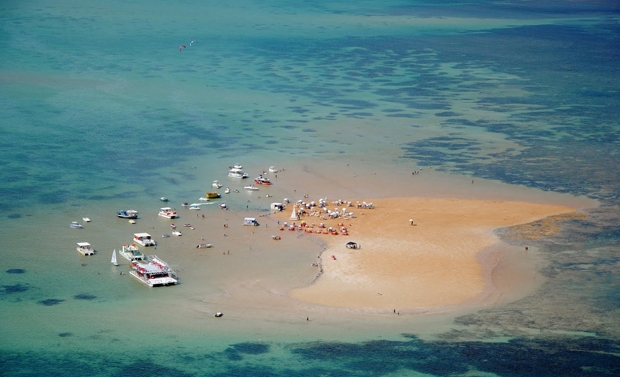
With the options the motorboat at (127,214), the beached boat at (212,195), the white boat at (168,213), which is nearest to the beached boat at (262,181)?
the beached boat at (212,195)

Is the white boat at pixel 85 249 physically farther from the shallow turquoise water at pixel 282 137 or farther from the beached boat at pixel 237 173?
the beached boat at pixel 237 173

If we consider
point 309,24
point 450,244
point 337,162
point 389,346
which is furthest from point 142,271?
point 309,24

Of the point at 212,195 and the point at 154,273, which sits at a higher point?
the point at 212,195

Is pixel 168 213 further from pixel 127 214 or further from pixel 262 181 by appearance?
pixel 262 181

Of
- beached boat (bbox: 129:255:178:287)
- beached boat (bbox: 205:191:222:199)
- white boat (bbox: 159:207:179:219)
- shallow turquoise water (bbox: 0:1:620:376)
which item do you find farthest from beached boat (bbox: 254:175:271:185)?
beached boat (bbox: 129:255:178:287)

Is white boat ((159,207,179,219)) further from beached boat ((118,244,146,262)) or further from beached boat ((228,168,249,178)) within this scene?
beached boat ((228,168,249,178))

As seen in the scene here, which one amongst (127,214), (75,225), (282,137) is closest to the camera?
(75,225)

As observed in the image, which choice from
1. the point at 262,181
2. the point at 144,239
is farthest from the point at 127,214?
the point at 262,181
